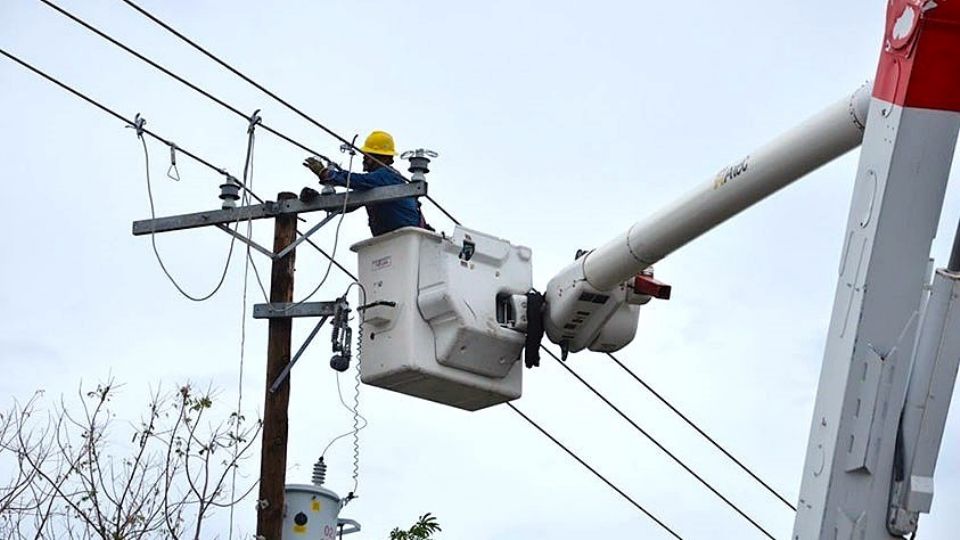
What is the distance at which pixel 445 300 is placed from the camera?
1095 cm

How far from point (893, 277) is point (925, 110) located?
1.93ft

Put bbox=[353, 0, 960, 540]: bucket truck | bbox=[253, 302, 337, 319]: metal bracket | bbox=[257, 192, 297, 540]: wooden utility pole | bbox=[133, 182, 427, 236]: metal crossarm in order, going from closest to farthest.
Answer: bbox=[353, 0, 960, 540]: bucket truck → bbox=[133, 182, 427, 236]: metal crossarm → bbox=[253, 302, 337, 319]: metal bracket → bbox=[257, 192, 297, 540]: wooden utility pole

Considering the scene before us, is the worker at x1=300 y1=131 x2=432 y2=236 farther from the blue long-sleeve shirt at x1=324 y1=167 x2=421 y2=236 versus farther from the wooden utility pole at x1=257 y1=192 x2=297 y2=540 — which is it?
the wooden utility pole at x1=257 y1=192 x2=297 y2=540

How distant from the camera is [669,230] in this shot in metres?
9.41

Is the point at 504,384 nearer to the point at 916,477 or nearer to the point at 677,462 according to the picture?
the point at 677,462

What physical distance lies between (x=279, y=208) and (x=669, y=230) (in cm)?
357

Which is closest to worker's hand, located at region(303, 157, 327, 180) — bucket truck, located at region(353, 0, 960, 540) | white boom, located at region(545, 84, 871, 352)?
white boom, located at region(545, 84, 871, 352)

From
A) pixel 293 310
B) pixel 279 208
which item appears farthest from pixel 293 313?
pixel 279 208

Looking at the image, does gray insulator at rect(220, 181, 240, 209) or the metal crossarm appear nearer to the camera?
the metal crossarm

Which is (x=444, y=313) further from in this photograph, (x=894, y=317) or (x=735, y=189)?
(x=894, y=317)

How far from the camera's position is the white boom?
25.5 ft

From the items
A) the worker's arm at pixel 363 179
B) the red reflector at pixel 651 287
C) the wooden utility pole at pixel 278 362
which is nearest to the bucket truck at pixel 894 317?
the red reflector at pixel 651 287

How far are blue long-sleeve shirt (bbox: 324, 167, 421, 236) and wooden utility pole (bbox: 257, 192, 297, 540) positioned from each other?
53 centimetres

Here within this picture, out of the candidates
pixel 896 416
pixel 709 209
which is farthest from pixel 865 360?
pixel 709 209
